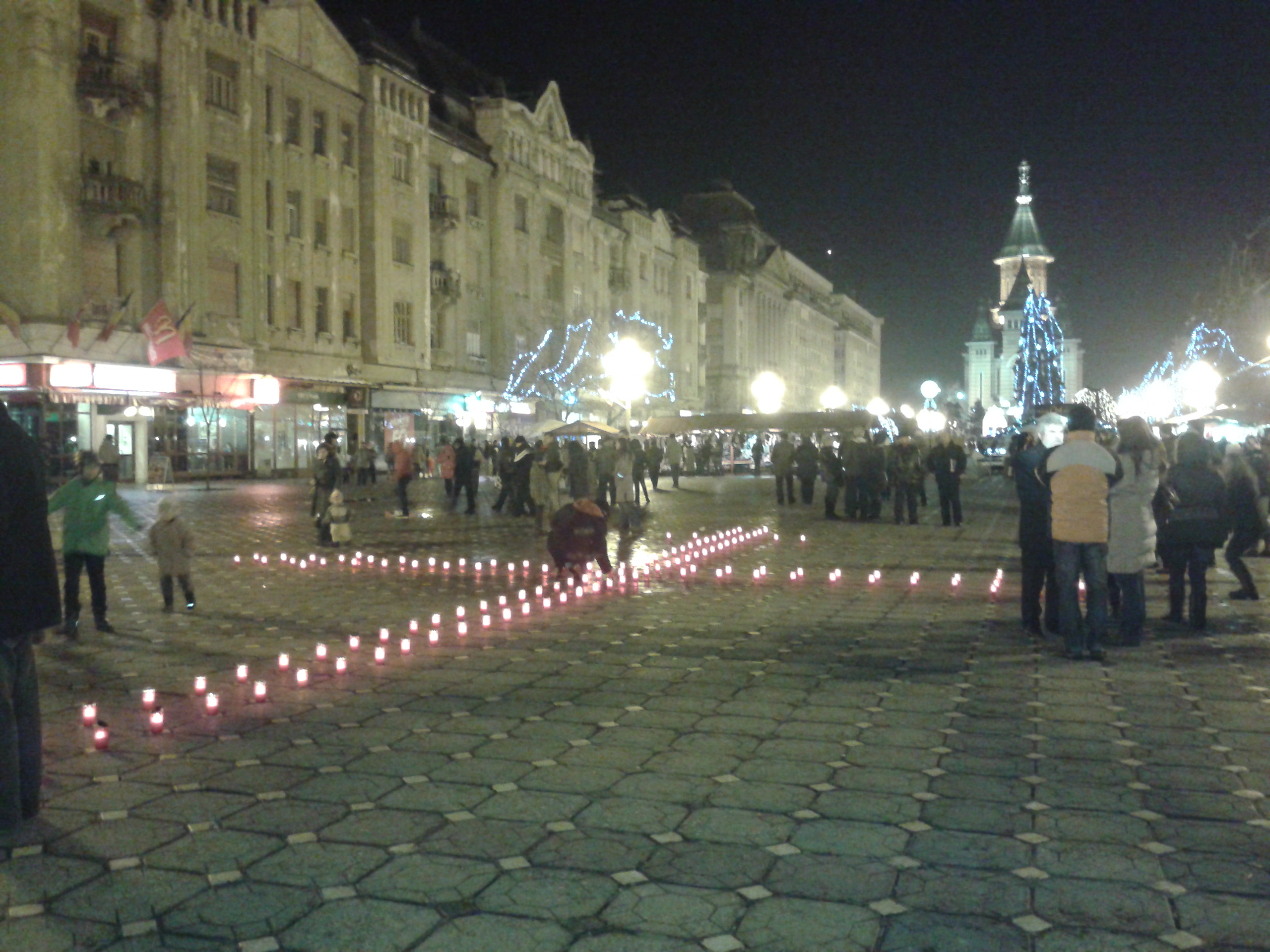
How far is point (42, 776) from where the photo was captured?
600cm

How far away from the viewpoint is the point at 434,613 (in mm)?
12070

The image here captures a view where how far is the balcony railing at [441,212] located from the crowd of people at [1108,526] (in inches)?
1630

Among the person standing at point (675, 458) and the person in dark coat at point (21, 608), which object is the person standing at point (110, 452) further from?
the person in dark coat at point (21, 608)

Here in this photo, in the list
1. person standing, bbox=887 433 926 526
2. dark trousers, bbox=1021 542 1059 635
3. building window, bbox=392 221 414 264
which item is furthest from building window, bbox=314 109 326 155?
dark trousers, bbox=1021 542 1059 635

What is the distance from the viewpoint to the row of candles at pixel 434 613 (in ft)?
24.7

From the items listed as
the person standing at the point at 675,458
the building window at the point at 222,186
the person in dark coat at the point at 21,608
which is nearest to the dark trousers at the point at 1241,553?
the person in dark coat at the point at 21,608

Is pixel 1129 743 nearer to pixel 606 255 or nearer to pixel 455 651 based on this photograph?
pixel 455 651

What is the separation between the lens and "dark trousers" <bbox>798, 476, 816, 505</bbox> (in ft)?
103

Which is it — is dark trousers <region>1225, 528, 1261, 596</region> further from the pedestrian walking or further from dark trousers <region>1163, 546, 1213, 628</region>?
the pedestrian walking

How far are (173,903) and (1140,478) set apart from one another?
8183 mm

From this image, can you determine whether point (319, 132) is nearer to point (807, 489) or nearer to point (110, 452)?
point (110, 452)

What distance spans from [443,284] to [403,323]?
→ 3.00 m

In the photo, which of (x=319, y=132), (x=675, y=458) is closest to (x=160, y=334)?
(x=319, y=132)

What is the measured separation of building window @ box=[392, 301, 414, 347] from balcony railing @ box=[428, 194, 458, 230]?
394 centimetres
